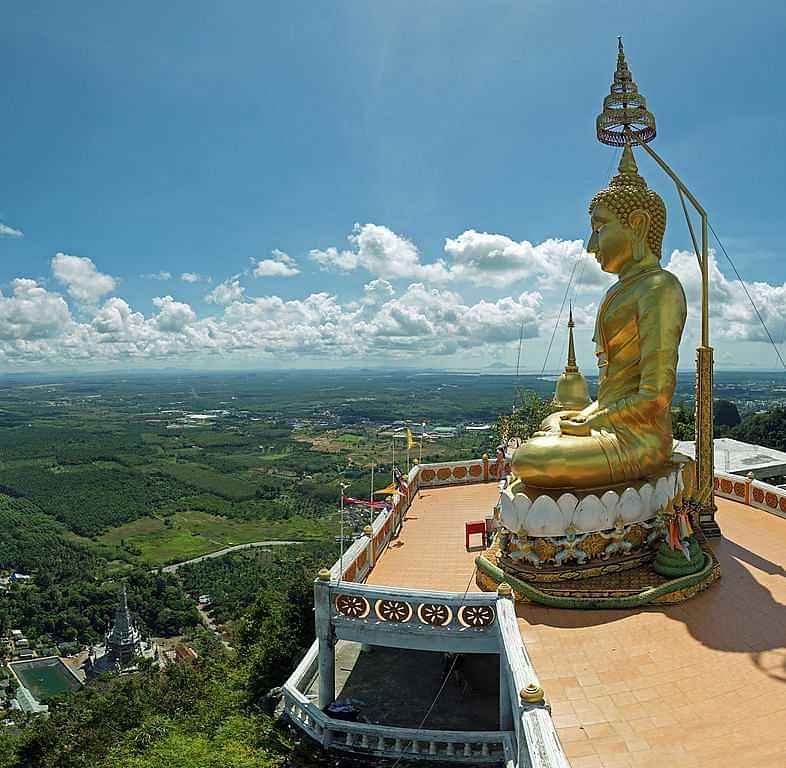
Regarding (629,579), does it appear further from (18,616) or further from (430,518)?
(18,616)

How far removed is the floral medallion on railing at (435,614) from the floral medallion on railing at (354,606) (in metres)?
0.86

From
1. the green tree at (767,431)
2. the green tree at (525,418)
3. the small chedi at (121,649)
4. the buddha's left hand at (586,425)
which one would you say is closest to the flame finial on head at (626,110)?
the buddha's left hand at (586,425)

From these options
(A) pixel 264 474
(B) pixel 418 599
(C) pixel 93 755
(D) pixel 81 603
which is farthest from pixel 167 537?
(B) pixel 418 599

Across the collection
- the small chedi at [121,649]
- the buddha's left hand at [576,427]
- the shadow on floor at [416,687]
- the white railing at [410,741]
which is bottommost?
the small chedi at [121,649]

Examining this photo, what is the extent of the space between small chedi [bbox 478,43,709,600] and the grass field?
230 ft

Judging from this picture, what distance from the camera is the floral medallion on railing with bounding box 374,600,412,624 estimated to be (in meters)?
8.95

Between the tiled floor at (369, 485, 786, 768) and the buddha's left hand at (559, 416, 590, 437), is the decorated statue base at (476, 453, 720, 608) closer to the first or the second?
the tiled floor at (369, 485, 786, 768)

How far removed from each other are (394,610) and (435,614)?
618 mm

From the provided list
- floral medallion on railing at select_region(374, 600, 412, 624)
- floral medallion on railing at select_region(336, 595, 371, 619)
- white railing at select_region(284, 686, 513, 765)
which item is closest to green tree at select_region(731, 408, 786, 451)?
white railing at select_region(284, 686, 513, 765)

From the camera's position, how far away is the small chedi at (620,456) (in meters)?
9.73

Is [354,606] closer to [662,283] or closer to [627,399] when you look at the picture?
[627,399]

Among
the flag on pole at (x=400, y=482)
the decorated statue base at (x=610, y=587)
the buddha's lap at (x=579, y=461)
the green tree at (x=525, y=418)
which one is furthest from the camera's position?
the green tree at (x=525, y=418)

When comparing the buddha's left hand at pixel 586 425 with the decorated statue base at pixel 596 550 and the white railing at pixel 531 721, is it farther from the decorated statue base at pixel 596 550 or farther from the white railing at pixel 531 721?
the white railing at pixel 531 721

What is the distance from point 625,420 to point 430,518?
623 centimetres
